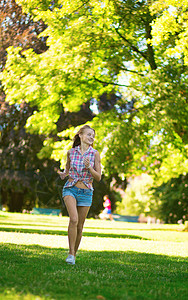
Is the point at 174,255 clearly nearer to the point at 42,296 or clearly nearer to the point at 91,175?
the point at 91,175

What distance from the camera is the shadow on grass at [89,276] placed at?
474 cm

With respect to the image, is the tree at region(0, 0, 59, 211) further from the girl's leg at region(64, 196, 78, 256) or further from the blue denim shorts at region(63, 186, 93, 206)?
the girl's leg at region(64, 196, 78, 256)

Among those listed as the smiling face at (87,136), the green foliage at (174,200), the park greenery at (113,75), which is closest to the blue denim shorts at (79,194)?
the smiling face at (87,136)

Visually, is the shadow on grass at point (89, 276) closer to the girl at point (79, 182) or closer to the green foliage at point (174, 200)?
the girl at point (79, 182)

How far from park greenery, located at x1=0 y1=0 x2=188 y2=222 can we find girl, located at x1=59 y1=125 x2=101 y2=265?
343 inches

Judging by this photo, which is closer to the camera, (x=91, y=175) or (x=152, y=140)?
(x=91, y=175)

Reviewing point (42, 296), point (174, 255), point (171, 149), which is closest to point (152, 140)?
point (171, 149)

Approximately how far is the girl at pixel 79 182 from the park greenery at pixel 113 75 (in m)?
8.70

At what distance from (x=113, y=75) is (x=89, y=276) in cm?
1532

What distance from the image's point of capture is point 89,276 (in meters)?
5.95

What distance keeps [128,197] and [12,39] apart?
40.3 m

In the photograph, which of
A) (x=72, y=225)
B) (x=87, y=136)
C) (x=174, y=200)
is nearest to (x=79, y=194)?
(x=72, y=225)

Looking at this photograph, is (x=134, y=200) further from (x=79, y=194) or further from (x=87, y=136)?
(x=79, y=194)

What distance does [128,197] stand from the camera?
2478 inches
